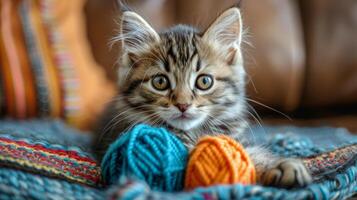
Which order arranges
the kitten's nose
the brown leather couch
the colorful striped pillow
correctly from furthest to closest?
the brown leather couch → the colorful striped pillow → the kitten's nose

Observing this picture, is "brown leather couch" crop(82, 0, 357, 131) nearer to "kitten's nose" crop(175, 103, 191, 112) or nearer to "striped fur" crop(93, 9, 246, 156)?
"striped fur" crop(93, 9, 246, 156)

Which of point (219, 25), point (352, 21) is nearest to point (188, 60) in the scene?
point (219, 25)

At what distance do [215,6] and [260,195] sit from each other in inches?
48.8

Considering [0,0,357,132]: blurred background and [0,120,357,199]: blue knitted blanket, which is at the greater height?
[0,0,357,132]: blurred background

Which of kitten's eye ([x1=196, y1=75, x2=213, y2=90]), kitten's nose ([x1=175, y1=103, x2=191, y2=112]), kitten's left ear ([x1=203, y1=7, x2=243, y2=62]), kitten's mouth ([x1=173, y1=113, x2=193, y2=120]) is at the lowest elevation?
kitten's mouth ([x1=173, y1=113, x2=193, y2=120])

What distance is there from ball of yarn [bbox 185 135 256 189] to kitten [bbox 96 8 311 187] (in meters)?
0.19

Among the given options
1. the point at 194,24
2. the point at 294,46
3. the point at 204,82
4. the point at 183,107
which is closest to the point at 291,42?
the point at 294,46

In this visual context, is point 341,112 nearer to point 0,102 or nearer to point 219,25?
point 219,25

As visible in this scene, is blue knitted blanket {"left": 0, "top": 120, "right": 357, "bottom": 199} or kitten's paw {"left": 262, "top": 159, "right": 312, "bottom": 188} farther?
kitten's paw {"left": 262, "top": 159, "right": 312, "bottom": 188}

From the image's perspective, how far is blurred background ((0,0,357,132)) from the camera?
1.67 metres

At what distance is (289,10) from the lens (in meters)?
1.85

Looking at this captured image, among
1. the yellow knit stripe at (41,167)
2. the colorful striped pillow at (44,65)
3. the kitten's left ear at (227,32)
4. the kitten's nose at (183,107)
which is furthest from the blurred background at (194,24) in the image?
the yellow knit stripe at (41,167)

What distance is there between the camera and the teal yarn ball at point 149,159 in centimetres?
84

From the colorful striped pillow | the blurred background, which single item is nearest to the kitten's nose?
the blurred background
